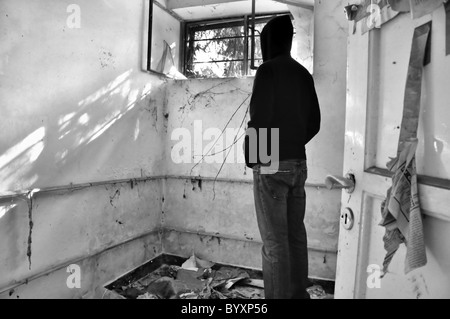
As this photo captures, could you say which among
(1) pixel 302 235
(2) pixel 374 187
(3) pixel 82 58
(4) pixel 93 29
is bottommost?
(1) pixel 302 235

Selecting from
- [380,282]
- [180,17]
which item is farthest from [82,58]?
[380,282]

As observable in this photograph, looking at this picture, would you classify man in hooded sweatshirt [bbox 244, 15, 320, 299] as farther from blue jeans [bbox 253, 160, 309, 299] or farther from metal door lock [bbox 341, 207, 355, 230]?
metal door lock [bbox 341, 207, 355, 230]

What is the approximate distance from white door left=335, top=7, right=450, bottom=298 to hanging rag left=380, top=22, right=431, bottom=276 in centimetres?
2

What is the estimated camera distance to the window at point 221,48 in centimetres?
253

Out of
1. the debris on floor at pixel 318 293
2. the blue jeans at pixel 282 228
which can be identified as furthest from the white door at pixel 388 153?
the debris on floor at pixel 318 293

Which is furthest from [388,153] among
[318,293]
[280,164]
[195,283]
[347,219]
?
[195,283]

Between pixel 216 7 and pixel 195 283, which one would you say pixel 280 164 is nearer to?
pixel 195 283

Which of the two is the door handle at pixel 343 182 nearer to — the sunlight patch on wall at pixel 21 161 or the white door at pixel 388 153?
the white door at pixel 388 153

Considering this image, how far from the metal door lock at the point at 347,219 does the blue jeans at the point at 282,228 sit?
0.58 meters

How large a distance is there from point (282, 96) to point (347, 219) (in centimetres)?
81

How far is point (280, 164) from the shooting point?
4.80 ft
